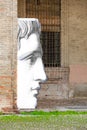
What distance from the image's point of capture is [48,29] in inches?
973

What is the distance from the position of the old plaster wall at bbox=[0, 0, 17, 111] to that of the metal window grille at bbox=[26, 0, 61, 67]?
9.09 m

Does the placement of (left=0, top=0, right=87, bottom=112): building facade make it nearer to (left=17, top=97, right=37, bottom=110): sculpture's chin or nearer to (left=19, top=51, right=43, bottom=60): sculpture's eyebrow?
(left=17, top=97, right=37, bottom=110): sculpture's chin

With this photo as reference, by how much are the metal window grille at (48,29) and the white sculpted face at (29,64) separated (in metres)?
7.46

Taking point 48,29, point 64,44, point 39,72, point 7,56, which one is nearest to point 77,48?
point 64,44

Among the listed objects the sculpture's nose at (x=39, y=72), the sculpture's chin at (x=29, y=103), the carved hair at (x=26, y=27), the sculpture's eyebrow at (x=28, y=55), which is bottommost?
the sculpture's chin at (x=29, y=103)

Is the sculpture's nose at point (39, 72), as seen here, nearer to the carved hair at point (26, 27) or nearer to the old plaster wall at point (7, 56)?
the carved hair at point (26, 27)

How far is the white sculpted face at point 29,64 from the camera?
16906 mm

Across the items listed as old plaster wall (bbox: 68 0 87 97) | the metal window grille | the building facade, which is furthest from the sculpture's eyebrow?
old plaster wall (bbox: 68 0 87 97)

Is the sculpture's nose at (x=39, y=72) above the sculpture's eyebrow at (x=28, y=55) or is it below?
below

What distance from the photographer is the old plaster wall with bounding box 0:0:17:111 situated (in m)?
15.5

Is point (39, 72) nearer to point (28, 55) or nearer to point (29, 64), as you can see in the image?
point (29, 64)

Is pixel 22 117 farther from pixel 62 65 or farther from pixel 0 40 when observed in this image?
pixel 62 65

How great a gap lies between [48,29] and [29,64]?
7.68 metres

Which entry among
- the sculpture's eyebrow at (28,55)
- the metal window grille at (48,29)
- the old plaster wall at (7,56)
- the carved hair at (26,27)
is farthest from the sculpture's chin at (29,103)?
the metal window grille at (48,29)
